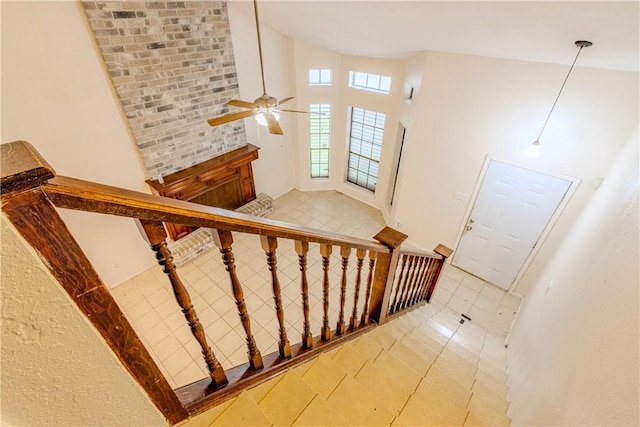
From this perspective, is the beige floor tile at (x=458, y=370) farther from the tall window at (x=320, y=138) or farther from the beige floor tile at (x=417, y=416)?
the tall window at (x=320, y=138)

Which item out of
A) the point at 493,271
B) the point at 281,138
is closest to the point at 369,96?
the point at 281,138

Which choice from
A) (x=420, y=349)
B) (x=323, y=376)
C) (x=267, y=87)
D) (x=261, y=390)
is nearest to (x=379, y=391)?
(x=323, y=376)

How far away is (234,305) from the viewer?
4188 mm

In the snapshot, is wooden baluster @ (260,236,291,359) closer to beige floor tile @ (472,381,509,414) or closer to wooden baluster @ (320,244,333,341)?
wooden baluster @ (320,244,333,341)

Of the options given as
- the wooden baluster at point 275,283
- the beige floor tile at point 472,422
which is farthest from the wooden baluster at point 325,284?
the beige floor tile at point 472,422

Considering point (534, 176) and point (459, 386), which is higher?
point (534, 176)

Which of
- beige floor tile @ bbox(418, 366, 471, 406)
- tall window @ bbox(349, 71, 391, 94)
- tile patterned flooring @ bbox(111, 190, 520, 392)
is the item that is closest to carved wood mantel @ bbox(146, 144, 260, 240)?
tile patterned flooring @ bbox(111, 190, 520, 392)

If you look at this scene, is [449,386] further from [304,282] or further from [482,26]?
[482,26]

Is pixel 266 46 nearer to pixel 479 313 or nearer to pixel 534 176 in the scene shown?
pixel 534 176

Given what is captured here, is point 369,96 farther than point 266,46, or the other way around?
point 369,96

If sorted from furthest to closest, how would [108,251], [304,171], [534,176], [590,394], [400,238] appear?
[304,171] < [108,251] < [534,176] < [400,238] < [590,394]

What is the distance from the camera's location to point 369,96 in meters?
5.34

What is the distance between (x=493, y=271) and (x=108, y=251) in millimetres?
5482

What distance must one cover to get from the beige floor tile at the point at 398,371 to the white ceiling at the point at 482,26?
2.38 m
